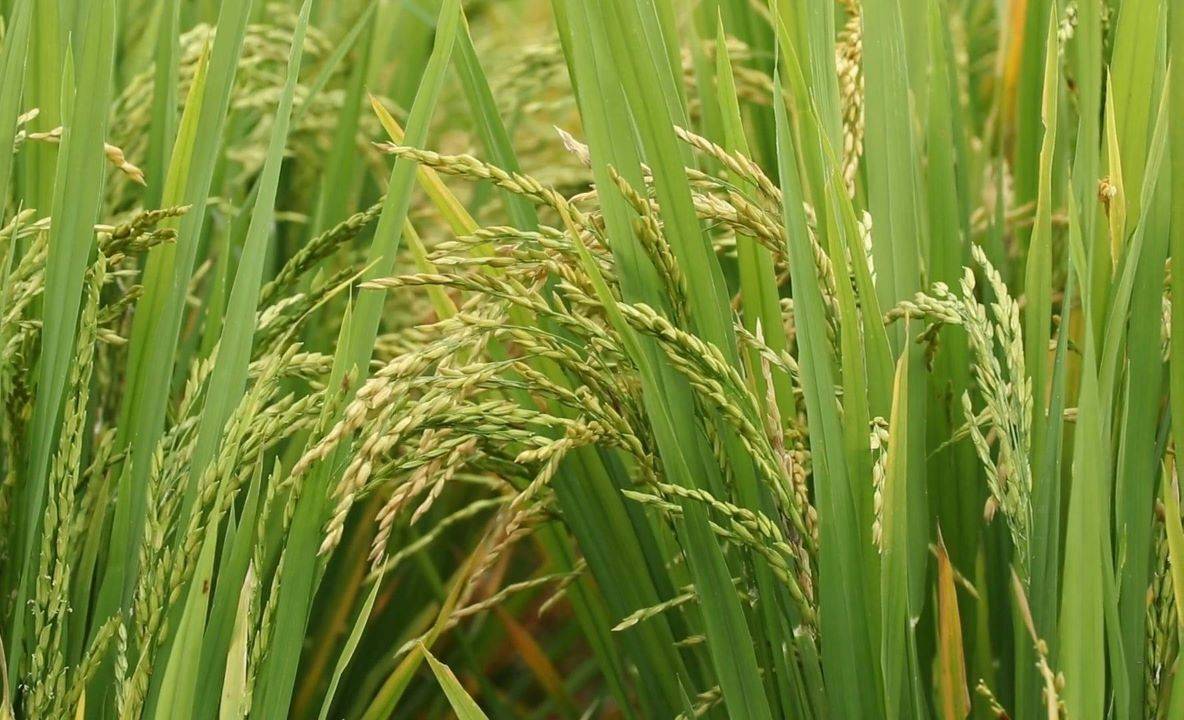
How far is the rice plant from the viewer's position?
2.57ft

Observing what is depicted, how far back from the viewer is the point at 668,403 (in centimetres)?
84

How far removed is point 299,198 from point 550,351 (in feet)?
3.67

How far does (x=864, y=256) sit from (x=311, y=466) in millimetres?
420

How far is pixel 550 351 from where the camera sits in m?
0.79

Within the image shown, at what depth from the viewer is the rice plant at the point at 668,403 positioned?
2.57 ft

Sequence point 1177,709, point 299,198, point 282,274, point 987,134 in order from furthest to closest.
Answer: point 299,198 < point 987,134 < point 282,274 < point 1177,709

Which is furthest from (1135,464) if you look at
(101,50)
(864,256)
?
(101,50)

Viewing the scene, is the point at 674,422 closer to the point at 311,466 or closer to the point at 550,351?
the point at 550,351

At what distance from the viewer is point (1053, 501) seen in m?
0.81

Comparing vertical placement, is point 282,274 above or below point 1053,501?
above

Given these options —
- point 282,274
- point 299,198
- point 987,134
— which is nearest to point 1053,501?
point 282,274

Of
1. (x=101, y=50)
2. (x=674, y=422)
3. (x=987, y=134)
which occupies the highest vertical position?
(x=101, y=50)

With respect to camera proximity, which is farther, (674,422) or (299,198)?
(299,198)

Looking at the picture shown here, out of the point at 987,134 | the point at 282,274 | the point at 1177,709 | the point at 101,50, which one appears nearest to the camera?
the point at 1177,709
